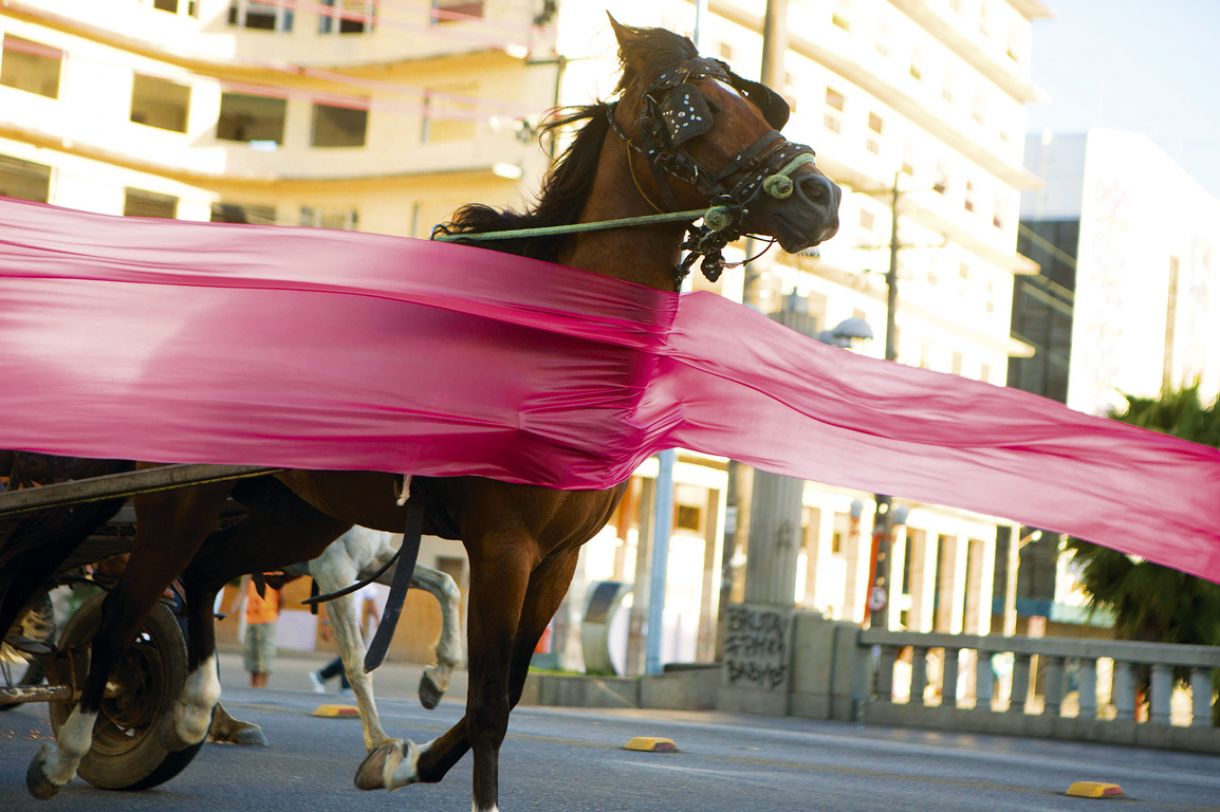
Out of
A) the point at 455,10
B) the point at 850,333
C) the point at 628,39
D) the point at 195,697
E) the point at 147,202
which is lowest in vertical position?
the point at 195,697

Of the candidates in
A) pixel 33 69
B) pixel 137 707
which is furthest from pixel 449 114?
pixel 137 707

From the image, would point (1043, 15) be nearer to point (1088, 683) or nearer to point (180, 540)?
point (1088, 683)

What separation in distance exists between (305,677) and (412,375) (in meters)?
20.6

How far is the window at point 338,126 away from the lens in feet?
156

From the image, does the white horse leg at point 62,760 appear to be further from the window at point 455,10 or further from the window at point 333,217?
the window at point 333,217

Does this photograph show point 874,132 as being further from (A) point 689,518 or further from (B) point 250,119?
(B) point 250,119

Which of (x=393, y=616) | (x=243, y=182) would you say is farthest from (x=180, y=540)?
(x=243, y=182)

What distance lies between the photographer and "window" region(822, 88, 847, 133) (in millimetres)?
53969

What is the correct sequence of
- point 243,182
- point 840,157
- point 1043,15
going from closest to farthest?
point 243,182 < point 840,157 < point 1043,15

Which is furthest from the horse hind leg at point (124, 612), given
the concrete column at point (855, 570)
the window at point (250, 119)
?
the concrete column at point (855, 570)

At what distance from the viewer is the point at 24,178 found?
43.5 metres

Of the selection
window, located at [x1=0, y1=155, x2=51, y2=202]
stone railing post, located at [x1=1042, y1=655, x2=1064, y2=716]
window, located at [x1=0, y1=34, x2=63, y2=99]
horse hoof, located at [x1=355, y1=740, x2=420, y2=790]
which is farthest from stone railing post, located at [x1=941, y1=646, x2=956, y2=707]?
window, located at [x1=0, y1=34, x2=63, y2=99]

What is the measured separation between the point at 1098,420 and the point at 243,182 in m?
43.2

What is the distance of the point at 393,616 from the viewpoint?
5.84 meters
